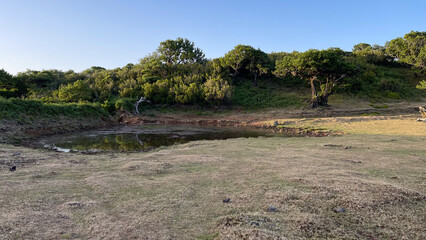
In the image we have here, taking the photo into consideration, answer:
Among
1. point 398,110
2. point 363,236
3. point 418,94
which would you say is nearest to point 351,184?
point 363,236

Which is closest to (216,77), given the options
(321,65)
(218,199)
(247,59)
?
(247,59)

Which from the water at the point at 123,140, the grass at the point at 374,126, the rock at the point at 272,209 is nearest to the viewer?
the rock at the point at 272,209

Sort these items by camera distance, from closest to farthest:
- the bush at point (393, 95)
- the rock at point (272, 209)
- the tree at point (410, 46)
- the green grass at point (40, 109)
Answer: the rock at point (272, 209)
the green grass at point (40, 109)
the bush at point (393, 95)
the tree at point (410, 46)

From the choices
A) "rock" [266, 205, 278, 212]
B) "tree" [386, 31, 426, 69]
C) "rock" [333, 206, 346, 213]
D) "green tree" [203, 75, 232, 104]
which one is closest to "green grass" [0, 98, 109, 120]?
"green tree" [203, 75, 232, 104]

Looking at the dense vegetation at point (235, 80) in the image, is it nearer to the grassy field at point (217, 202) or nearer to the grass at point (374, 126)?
the grass at point (374, 126)

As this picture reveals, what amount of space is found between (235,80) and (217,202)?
183 ft

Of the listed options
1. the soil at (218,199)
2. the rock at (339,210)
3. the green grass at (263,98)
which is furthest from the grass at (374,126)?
the rock at (339,210)

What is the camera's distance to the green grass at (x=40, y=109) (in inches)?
949

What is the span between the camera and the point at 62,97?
4144 centimetres

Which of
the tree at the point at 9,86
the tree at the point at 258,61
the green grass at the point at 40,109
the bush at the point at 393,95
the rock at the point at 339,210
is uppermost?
the tree at the point at 258,61

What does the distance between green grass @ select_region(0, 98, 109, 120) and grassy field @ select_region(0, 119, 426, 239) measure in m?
19.0

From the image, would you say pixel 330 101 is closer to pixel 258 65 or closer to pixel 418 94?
pixel 258 65

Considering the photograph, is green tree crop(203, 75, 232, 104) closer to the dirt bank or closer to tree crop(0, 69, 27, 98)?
the dirt bank

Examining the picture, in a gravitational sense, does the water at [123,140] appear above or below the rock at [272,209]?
below
